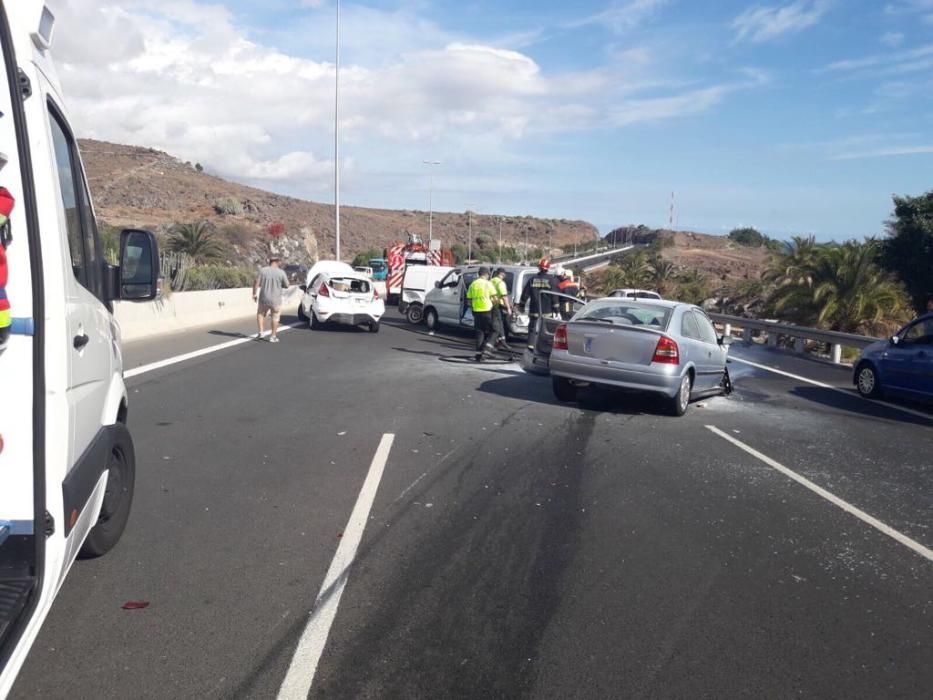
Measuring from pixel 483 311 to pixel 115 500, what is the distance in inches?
438

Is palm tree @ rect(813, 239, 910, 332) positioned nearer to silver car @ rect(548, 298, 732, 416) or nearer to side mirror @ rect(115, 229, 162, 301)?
silver car @ rect(548, 298, 732, 416)

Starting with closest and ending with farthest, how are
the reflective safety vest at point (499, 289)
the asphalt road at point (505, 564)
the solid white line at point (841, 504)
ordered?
the asphalt road at point (505, 564)
the solid white line at point (841, 504)
the reflective safety vest at point (499, 289)

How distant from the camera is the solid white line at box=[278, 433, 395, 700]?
12.4ft

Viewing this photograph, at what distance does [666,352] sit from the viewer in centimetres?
1052

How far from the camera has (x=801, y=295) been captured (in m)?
26.6

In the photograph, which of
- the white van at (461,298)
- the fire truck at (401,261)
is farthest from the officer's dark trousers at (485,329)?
the fire truck at (401,261)

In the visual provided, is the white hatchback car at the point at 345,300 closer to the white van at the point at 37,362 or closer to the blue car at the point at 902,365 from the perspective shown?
the blue car at the point at 902,365

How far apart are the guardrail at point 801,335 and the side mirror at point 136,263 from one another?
14300 mm

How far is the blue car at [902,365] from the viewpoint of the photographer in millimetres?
12578

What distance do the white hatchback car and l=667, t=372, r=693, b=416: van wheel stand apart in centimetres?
1142

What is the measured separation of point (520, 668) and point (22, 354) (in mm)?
2536

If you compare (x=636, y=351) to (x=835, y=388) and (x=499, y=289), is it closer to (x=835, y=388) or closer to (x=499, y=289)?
(x=499, y=289)

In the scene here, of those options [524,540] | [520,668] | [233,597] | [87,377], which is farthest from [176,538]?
[520,668]

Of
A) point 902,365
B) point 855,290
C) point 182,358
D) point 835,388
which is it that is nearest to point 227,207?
point 855,290
